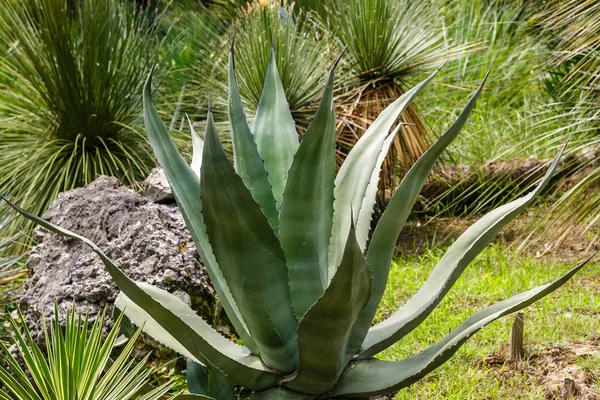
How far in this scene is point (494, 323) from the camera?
328 centimetres

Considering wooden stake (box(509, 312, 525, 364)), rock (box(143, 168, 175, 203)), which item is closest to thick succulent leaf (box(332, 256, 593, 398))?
wooden stake (box(509, 312, 525, 364))

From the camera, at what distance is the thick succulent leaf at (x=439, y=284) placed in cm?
186

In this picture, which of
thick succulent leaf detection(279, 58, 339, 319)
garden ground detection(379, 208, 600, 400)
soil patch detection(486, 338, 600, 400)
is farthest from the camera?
garden ground detection(379, 208, 600, 400)

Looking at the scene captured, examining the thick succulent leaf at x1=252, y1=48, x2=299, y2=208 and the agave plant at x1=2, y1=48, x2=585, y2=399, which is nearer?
the agave plant at x1=2, y1=48, x2=585, y2=399

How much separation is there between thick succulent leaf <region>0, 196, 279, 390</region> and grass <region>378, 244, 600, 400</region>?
815 mm

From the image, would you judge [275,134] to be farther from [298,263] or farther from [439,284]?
[439,284]

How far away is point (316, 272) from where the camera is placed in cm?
186

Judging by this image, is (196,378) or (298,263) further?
(196,378)

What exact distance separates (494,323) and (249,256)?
6.09ft

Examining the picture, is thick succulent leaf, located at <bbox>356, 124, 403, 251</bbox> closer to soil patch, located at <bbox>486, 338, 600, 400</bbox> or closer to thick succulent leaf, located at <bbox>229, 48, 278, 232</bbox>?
thick succulent leaf, located at <bbox>229, 48, 278, 232</bbox>

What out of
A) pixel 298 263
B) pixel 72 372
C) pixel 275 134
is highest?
pixel 275 134

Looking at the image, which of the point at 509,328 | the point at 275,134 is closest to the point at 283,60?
the point at 509,328

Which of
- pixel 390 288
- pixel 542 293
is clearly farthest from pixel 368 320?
pixel 390 288

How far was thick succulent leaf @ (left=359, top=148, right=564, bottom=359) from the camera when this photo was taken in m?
1.86
